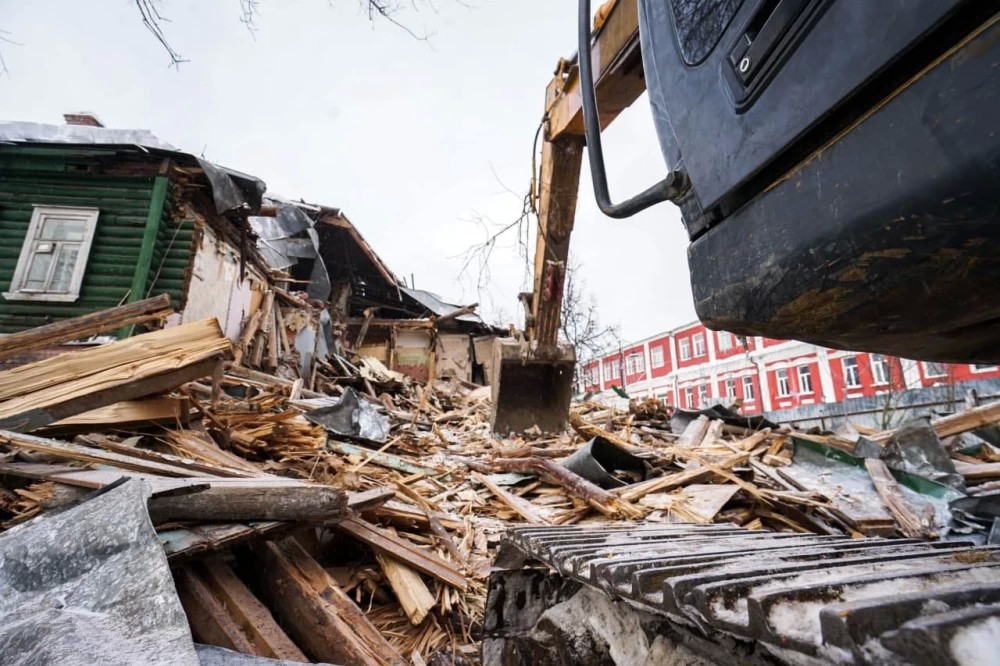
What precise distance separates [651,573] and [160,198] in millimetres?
10975

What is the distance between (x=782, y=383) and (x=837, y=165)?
35.9 meters

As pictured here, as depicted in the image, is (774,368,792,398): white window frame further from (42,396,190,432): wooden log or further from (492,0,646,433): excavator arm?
(42,396,190,432): wooden log

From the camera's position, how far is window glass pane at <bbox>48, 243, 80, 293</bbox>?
28.8 ft

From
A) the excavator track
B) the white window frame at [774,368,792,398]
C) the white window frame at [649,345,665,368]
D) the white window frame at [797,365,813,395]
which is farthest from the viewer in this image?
the white window frame at [649,345,665,368]

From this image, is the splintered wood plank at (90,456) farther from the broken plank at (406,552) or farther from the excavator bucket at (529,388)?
the excavator bucket at (529,388)

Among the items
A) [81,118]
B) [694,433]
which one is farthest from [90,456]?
[81,118]

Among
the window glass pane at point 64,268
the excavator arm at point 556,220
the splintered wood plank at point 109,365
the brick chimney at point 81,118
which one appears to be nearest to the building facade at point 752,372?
the excavator arm at point 556,220

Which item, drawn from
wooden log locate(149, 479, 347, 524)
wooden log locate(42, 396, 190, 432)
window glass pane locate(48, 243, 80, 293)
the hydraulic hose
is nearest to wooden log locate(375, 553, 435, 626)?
wooden log locate(149, 479, 347, 524)

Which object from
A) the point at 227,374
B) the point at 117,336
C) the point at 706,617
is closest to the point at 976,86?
the point at 706,617

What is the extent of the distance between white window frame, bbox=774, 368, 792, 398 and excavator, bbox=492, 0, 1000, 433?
116 feet

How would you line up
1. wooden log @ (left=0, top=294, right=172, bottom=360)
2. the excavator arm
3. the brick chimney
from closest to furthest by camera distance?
the excavator arm < wooden log @ (left=0, top=294, right=172, bottom=360) < the brick chimney

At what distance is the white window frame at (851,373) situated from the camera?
2789cm

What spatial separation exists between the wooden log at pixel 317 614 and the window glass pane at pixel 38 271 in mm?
9873

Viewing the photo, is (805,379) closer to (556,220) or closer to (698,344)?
(698,344)
